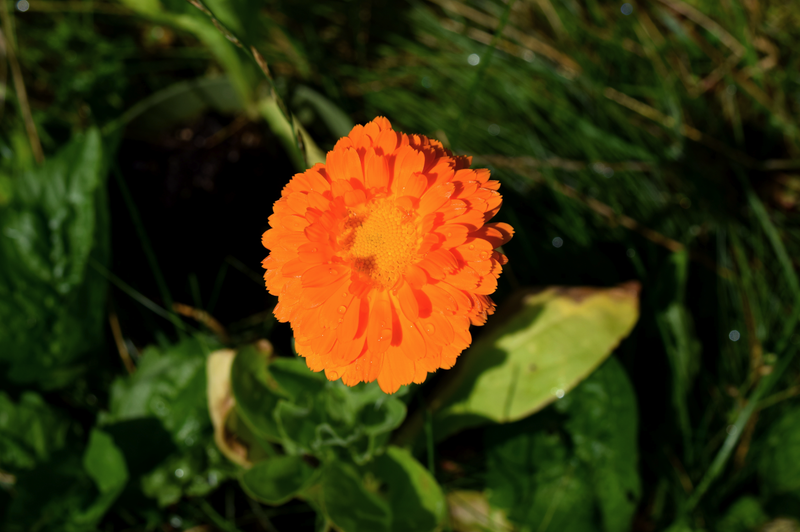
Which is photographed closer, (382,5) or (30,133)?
(30,133)

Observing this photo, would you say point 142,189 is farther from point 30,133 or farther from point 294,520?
point 294,520

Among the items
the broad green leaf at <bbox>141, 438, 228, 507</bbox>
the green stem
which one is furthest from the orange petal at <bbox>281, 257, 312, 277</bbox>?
the green stem

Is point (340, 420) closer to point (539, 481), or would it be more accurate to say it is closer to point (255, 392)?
point (255, 392)

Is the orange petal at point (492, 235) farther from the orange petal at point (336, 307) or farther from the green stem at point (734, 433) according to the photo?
the green stem at point (734, 433)

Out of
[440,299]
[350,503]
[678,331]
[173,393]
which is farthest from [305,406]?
[678,331]

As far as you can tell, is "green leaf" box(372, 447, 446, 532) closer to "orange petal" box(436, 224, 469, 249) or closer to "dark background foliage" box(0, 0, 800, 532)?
"dark background foliage" box(0, 0, 800, 532)

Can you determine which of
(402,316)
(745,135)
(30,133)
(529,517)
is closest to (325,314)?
(402,316)
